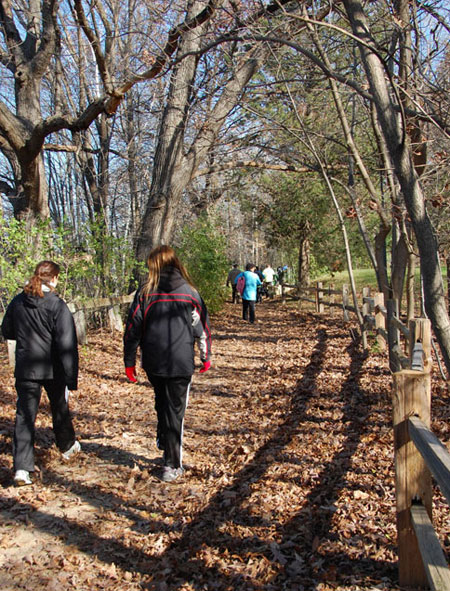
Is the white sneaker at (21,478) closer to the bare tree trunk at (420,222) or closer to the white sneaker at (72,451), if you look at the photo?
the white sneaker at (72,451)

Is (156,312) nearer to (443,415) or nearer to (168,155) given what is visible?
(443,415)

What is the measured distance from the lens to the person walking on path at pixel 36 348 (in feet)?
15.6

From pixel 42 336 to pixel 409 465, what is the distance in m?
3.31

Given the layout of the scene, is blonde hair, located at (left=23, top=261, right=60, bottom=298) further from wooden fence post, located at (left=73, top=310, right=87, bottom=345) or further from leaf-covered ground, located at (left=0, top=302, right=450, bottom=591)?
wooden fence post, located at (left=73, top=310, right=87, bottom=345)

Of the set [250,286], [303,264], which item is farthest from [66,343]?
[303,264]

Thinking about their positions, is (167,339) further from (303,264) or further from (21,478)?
(303,264)

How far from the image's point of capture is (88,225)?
11227 millimetres

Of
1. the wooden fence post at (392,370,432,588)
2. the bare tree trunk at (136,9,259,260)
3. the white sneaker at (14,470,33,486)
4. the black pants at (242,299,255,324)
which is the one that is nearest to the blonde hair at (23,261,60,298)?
the white sneaker at (14,470,33,486)

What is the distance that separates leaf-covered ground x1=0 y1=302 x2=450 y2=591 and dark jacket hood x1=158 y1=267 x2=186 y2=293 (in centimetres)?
174

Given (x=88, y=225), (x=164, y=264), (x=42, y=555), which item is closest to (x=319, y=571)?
(x=42, y=555)

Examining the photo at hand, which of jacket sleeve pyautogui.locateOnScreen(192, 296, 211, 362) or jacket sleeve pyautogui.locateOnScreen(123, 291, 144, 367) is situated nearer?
jacket sleeve pyautogui.locateOnScreen(123, 291, 144, 367)

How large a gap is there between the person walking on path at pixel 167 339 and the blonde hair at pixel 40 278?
829 millimetres

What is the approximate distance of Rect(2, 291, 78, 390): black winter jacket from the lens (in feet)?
15.9

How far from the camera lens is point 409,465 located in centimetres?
309
